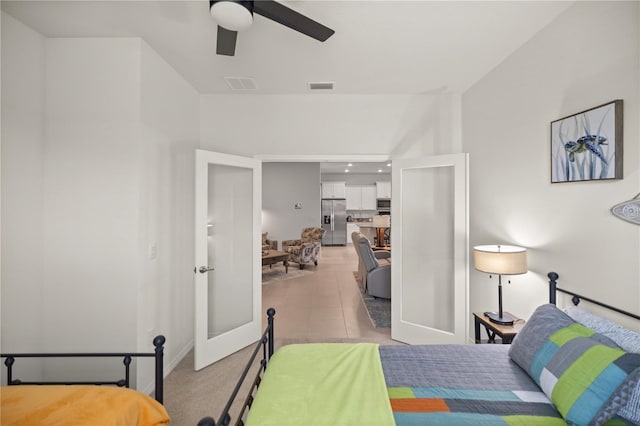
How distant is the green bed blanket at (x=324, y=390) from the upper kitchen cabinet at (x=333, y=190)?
8.92 metres

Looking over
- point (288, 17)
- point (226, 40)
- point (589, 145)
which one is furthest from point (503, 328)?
point (226, 40)

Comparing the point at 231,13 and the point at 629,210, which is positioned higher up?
the point at 231,13

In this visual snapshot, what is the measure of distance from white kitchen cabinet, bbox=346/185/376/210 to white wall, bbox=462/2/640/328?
7.82 meters

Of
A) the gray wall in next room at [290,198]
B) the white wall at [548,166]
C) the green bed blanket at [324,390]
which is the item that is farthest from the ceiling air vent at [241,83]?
the gray wall in next room at [290,198]

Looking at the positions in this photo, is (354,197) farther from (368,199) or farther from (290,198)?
(290,198)

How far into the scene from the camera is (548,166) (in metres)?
2.10

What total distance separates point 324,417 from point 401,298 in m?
2.29

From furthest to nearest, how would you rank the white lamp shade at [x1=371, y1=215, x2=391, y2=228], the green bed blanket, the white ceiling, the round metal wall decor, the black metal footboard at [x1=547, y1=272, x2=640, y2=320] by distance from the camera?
the white lamp shade at [x1=371, y1=215, x2=391, y2=228]
the white ceiling
the black metal footboard at [x1=547, y1=272, x2=640, y2=320]
the round metal wall decor
the green bed blanket

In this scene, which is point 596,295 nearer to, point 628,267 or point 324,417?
point 628,267

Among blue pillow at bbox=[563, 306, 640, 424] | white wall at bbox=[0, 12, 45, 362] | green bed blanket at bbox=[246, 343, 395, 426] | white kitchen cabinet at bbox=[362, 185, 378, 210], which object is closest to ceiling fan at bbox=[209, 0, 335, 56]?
white wall at bbox=[0, 12, 45, 362]

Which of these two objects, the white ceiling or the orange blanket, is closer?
Answer: the orange blanket

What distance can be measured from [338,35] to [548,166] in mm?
1926

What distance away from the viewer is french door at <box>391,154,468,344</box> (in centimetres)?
311

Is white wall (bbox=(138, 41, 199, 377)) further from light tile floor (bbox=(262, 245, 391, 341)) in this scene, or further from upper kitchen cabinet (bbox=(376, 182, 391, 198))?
upper kitchen cabinet (bbox=(376, 182, 391, 198))
